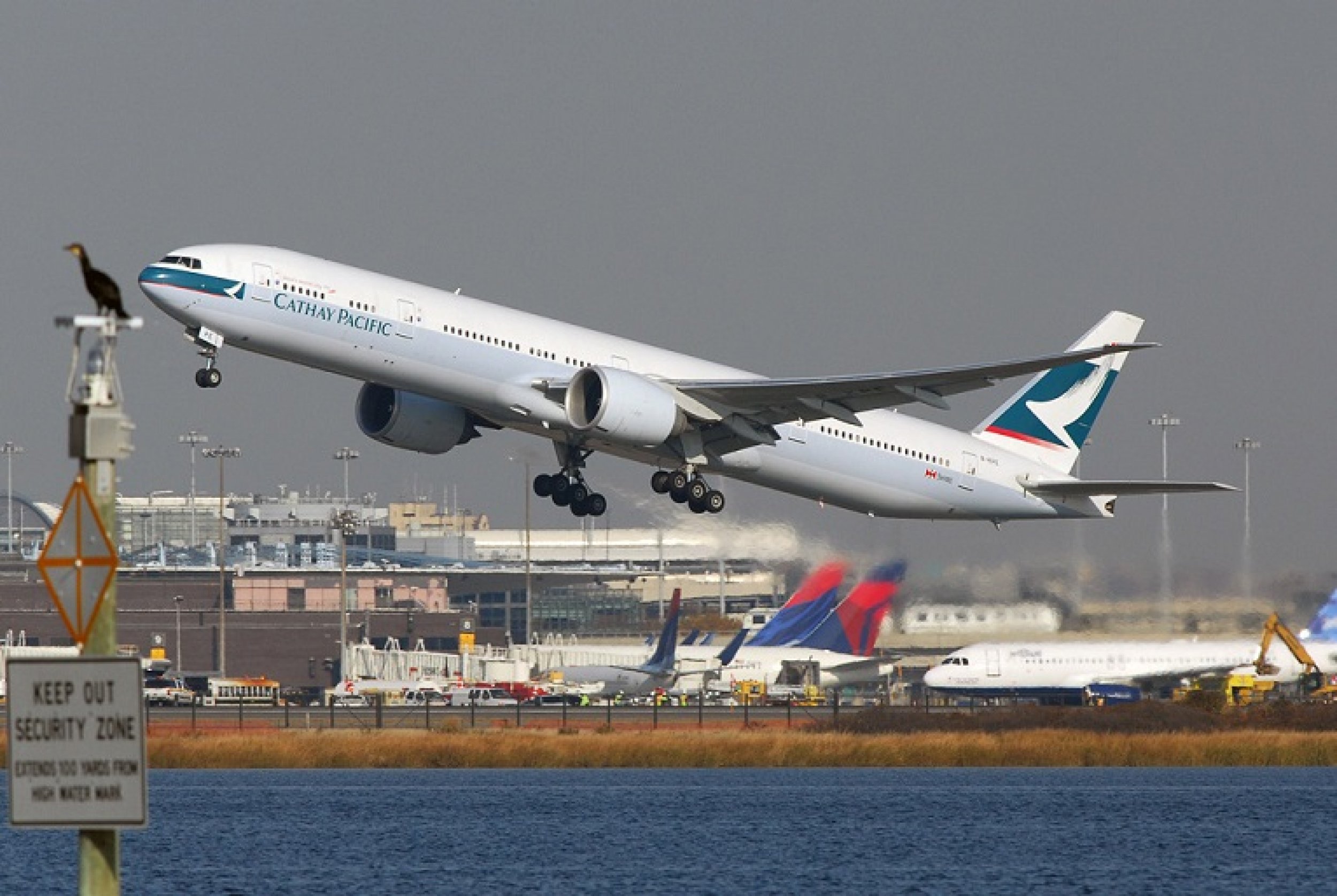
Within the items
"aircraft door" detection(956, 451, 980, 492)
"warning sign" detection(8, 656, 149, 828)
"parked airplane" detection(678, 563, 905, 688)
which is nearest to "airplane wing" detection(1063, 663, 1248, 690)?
"parked airplane" detection(678, 563, 905, 688)

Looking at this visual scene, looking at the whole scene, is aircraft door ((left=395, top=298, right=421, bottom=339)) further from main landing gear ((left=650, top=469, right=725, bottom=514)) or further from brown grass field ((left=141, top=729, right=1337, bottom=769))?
brown grass field ((left=141, top=729, right=1337, bottom=769))

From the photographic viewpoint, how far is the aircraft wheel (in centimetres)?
5181

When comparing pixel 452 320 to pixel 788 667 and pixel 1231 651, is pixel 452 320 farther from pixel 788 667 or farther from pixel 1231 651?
pixel 788 667

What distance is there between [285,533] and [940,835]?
475ft

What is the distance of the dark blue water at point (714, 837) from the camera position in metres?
42.4

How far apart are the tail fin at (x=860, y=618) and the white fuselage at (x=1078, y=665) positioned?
372 cm

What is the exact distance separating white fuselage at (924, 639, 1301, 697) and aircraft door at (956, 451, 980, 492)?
20.8 m

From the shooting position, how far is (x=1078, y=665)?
77688 millimetres

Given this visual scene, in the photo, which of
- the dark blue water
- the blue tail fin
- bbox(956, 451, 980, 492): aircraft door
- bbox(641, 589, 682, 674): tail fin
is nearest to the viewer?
the dark blue water

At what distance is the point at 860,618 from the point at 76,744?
65.5 metres

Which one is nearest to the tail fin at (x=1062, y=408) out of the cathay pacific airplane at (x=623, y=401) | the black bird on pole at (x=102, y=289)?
the cathay pacific airplane at (x=623, y=401)

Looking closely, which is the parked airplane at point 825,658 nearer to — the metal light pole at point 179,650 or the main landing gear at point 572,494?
the main landing gear at point 572,494

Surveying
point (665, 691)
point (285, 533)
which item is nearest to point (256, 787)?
point (665, 691)

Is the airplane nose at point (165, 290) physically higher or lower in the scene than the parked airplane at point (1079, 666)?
higher
